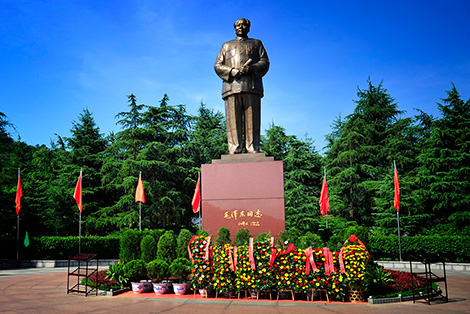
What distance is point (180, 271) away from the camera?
670 centimetres

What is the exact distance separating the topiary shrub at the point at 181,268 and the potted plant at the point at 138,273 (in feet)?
1.90

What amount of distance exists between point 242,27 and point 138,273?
572 centimetres

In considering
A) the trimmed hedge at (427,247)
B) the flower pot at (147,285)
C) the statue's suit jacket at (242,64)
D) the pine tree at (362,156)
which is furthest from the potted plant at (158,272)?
the pine tree at (362,156)

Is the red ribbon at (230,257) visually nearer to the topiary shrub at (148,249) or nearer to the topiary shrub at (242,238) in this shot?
the topiary shrub at (242,238)

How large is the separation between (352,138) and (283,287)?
18.3 meters

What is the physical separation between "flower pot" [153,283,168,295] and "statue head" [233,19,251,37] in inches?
221

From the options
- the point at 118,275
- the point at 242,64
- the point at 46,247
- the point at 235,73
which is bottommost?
the point at 46,247

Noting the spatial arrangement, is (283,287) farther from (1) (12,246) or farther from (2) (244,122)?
(1) (12,246)

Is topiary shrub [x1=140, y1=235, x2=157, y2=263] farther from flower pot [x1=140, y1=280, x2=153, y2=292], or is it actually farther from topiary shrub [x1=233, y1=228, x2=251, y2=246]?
topiary shrub [x1=233, y1=228, x2=251, y2=246]

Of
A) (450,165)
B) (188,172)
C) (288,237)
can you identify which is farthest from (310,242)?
(188,172)

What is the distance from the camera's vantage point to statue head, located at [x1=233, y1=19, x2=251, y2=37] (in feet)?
28.0

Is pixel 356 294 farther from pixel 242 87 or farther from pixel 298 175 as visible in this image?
pixel 298 175

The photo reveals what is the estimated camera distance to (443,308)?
18.1 feet

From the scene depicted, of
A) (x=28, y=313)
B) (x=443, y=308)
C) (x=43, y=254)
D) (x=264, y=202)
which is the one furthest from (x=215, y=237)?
(x=43, y=254)
